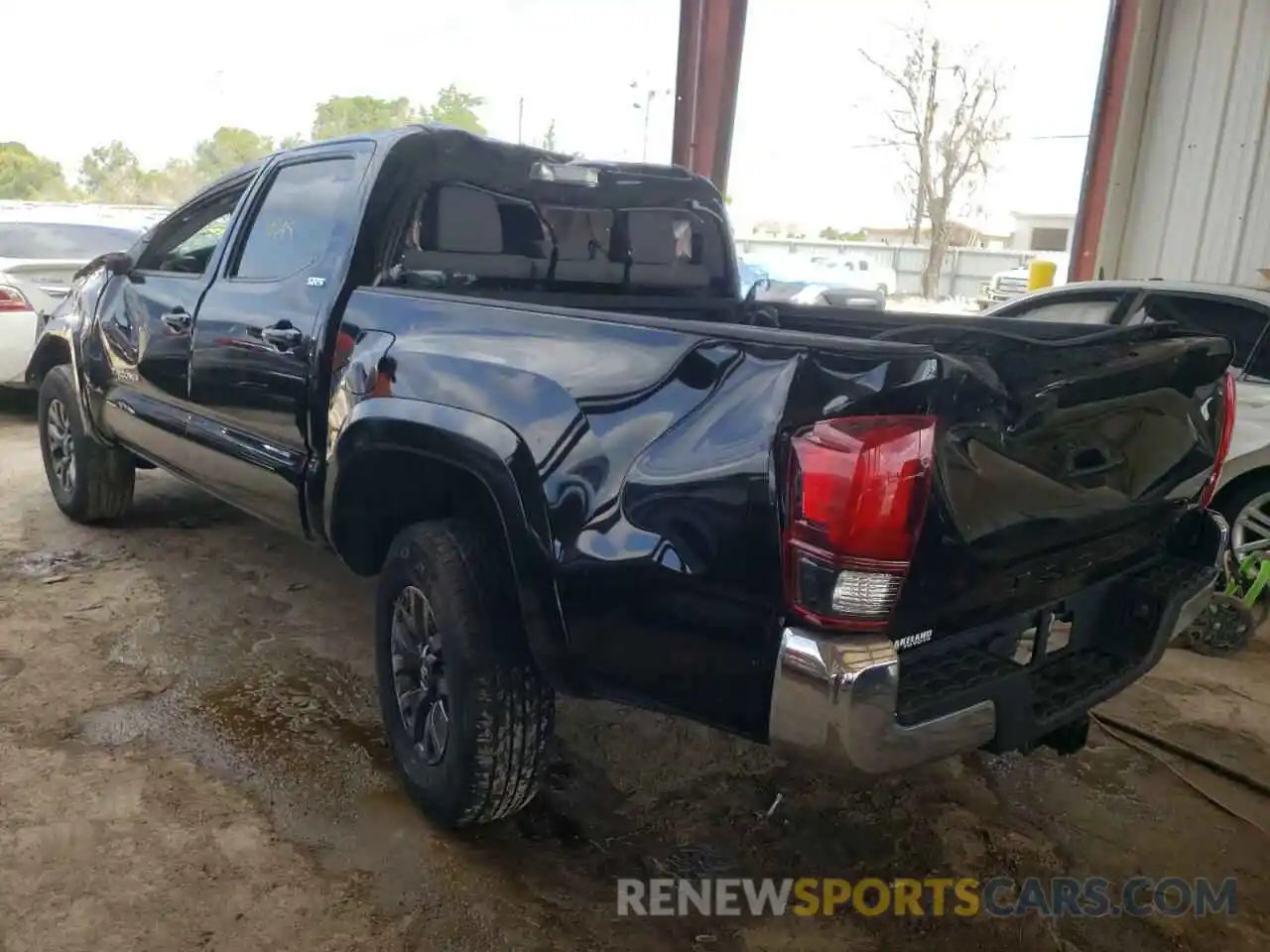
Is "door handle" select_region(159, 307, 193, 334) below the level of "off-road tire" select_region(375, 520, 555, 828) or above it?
above

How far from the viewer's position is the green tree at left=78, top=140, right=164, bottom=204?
3675cm

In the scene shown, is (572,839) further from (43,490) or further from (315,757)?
(43,490)

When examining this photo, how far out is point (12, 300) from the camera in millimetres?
7086

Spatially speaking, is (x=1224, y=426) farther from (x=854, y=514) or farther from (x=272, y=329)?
(x=272, y=329)

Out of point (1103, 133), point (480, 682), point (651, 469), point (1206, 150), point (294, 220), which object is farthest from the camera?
point (1103, 133)

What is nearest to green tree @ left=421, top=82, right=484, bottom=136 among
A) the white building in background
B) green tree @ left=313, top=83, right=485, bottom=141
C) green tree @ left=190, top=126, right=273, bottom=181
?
green tree @ left=313, top=83, right=485, bottom=141

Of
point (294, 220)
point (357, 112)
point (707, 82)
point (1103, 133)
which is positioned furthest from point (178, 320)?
point (357, 112)

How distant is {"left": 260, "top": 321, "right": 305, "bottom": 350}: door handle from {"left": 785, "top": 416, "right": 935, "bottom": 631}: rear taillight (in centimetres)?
189

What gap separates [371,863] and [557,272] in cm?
196

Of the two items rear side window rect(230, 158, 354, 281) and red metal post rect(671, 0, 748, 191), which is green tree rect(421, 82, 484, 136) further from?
rear side window rect(230, 158, 354, 281)

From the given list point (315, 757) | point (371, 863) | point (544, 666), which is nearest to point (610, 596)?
point (544, 666)

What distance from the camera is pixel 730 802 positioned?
284cm

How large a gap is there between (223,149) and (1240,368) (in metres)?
39.8

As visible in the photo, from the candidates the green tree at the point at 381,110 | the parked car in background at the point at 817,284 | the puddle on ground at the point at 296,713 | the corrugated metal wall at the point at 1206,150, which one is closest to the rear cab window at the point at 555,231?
the puddle on ground at the point at 296,713
